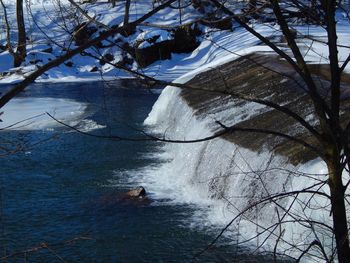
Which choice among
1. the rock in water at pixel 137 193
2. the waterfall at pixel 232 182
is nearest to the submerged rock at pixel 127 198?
the rock in water at pixel 137 193

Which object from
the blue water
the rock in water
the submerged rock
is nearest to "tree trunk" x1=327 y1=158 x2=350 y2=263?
the blue water

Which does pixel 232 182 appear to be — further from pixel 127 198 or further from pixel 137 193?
pixel 127 198

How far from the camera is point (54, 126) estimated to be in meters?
13.1

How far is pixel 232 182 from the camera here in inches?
317

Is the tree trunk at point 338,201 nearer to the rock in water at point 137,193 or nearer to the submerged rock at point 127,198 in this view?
the submerged rock at point 127,198

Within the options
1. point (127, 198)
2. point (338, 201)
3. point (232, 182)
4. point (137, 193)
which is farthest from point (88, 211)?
point (338, 201)

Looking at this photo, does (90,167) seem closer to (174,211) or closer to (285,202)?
(174,211)

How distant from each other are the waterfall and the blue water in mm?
344

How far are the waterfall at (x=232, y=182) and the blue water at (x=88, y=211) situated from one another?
0.34m

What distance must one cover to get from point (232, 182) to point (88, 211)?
200cm

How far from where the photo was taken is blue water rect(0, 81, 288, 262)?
6633mm

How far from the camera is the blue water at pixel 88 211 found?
21.8 feet

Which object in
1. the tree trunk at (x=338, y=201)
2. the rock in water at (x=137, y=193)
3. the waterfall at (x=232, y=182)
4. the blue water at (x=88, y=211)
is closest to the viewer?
the tree trunk at (x=338, y=201)

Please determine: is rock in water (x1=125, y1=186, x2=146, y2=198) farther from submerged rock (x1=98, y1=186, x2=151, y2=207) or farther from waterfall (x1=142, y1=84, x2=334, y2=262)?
waterfall (x1=142, y1=84, x2=334, y2=262)
